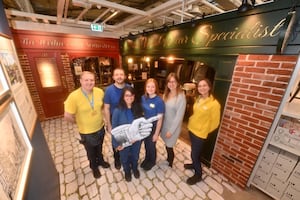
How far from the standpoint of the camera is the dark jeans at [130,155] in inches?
73.0

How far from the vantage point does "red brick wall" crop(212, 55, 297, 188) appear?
1.51m

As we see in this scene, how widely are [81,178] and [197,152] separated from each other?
190cm

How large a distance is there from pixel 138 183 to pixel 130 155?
1.73 feet

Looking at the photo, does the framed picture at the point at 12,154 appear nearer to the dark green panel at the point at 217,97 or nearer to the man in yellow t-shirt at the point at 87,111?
the man in yellow t-shirt at the point at 87,111

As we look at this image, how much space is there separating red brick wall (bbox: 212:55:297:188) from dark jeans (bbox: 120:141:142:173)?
4.37 ft

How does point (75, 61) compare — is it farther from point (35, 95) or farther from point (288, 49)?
point (288, 49)

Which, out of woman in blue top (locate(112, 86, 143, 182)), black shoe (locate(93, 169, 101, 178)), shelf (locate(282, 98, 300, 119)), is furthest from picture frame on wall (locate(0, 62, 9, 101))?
shelf (locate(282, 98, 300, 119))

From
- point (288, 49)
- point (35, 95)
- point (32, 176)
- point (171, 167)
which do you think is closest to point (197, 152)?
point (171, 167)

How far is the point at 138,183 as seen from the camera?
2.09 meters

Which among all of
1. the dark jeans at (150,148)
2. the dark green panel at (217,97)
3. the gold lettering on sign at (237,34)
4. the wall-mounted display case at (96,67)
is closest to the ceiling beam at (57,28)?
the wall-mounted display case at (96,67)

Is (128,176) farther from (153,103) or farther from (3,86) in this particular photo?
(3,86)

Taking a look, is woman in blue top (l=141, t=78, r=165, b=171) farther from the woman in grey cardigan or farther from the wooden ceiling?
the wooden ceiling

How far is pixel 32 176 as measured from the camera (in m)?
1.15

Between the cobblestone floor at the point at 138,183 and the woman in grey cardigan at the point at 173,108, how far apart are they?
0.62 meters
